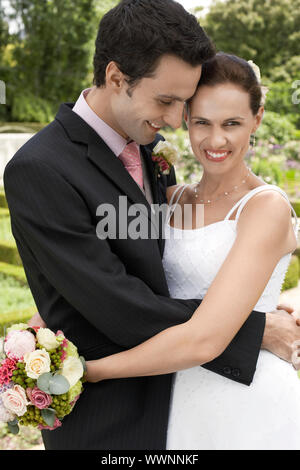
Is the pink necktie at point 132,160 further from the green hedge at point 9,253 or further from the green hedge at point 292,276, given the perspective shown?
the green hedge at point 9,253

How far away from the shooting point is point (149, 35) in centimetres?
192

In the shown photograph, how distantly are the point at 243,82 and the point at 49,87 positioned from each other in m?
28.8

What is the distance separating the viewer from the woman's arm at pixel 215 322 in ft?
6.00

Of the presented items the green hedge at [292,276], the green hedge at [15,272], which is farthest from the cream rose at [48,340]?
the green hedge at [292,276]

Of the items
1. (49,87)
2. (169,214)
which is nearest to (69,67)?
(49,87)

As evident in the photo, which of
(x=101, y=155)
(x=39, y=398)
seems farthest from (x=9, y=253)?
(x=39, y=398)

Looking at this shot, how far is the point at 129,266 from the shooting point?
1.94 metres

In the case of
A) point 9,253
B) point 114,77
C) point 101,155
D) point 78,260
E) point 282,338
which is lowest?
point 9,253

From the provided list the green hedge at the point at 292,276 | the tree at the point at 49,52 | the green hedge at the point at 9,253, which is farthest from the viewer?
the tree at the point at 49,52

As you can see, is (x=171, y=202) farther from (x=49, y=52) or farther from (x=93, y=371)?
(x=49, y=52)

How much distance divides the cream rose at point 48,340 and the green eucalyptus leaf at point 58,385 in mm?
98

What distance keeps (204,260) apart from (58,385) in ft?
2.55

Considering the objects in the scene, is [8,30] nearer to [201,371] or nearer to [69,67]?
[69,67]

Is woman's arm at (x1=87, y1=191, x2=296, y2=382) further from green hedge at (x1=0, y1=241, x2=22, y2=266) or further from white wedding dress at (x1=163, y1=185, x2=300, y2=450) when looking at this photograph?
green hedge at (x1=0, y1=241, x2=22, y2=266)
